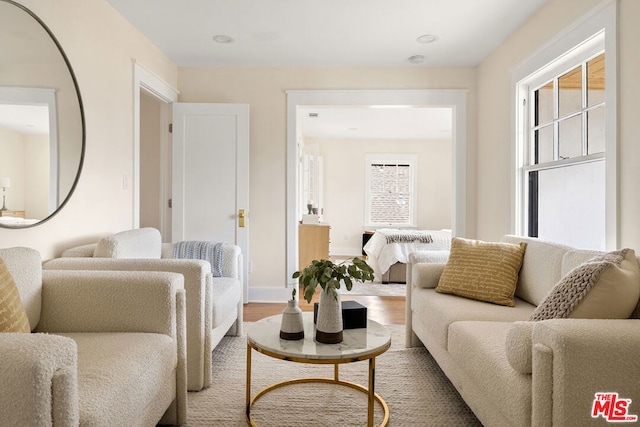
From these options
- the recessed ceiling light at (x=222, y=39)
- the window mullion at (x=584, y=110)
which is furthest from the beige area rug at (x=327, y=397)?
the recessed ceiling light at (x=222, y=39)

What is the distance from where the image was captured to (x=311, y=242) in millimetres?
5492

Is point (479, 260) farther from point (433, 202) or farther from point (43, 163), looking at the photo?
point (433, 202)

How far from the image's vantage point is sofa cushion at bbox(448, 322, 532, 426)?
1350 millimetres

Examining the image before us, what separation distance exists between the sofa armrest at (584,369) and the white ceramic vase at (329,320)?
31.2 inches

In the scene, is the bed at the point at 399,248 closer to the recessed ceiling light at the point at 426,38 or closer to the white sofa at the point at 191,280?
the recessed ceiling light at the point at 426,38

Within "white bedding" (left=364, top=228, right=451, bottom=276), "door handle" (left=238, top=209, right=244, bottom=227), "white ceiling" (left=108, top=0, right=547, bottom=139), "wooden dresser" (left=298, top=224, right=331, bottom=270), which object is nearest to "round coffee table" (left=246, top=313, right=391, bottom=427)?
"door handle" (left=238, top=209, right=244, bottom=227)

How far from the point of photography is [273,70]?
4230mm

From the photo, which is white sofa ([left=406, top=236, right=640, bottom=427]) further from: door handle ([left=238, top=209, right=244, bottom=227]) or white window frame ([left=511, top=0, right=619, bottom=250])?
door handle ([left=238, top=209, right=244, bottom=227])

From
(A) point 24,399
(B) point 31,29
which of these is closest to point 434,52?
(B) point 31,29

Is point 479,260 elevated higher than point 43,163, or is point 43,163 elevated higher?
point 43,163

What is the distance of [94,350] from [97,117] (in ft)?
5.96

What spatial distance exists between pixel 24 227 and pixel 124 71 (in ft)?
5.03

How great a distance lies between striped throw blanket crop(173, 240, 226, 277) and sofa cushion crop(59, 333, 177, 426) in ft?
4.52

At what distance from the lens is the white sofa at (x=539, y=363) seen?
1196 mm
